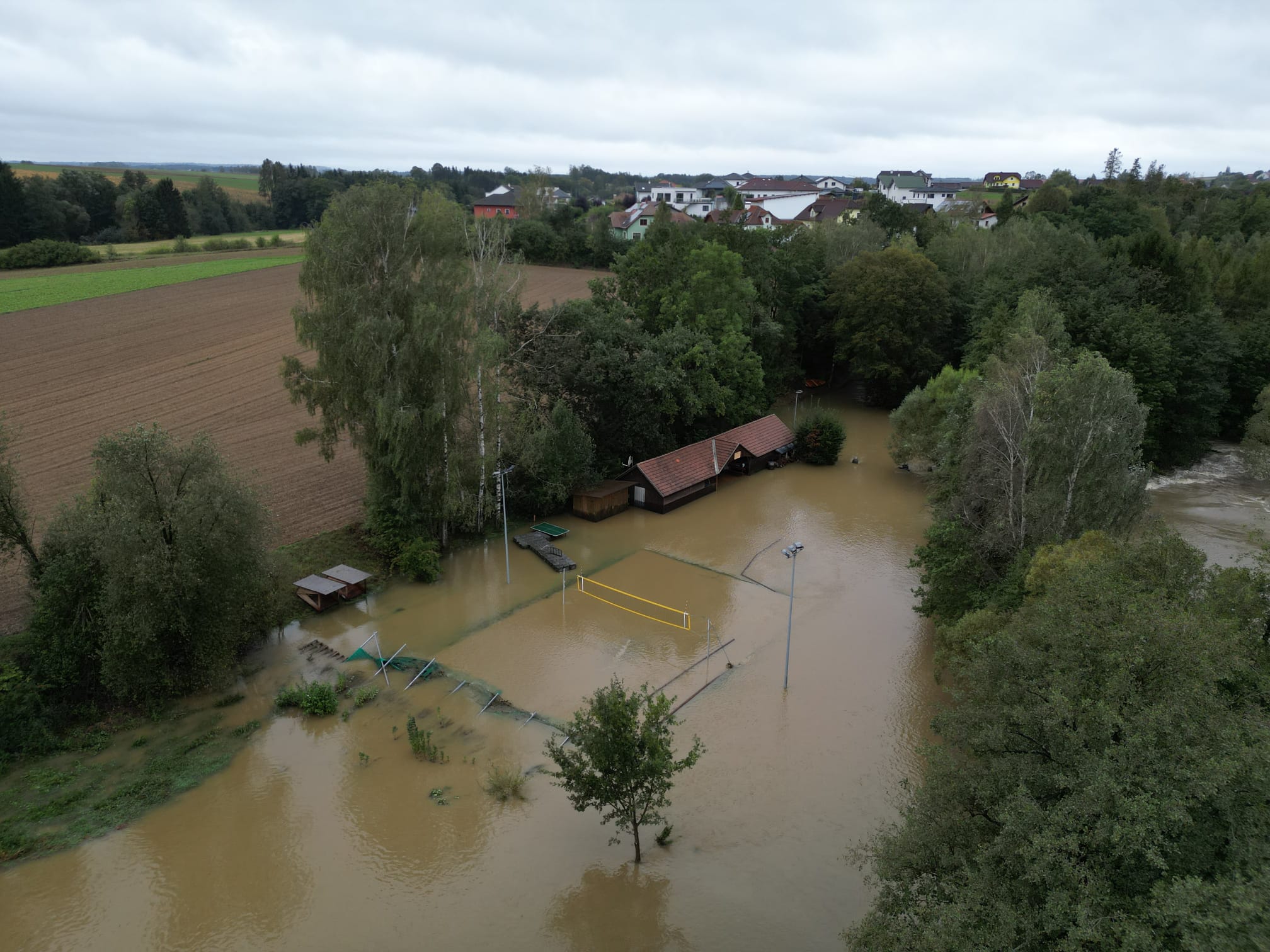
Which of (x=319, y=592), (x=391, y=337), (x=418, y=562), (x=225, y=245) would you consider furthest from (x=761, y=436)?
(x=225, y=245)

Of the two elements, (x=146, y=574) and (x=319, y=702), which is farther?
(x=319, y=702)

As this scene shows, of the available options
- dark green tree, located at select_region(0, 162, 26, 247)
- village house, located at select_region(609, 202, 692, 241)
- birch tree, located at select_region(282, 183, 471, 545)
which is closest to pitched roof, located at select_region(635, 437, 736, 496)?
birch tree, located at select_region(282, 183, 471, 545)

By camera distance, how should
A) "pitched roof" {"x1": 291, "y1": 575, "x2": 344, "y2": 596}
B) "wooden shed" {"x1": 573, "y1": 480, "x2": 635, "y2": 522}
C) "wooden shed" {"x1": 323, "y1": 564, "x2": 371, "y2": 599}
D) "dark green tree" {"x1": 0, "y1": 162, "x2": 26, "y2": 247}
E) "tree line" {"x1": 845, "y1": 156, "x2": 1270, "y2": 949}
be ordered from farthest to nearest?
"dark green tree" {"x1": 0, "y1": 162, "x2": 26, "y2": 247} → "wooden shed" {"x1": 573, "y1": 480, "x2": 635, "y2": 522} → "wooden shed" {"x1": 323, "y1": 564, "x2": 371, "y2": 599} → "pitched roof" {"x1": 291, "y1": 575, "x2": 344, "y2": 596} → "tree line" {"x1": 845, "y1": 156, "x2": 1270, "y2": 949}

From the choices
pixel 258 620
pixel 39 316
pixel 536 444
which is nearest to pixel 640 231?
pixel 39 316

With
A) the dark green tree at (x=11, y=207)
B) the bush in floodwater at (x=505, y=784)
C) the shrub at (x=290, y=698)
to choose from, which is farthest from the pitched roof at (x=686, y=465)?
the dark green tree at (x=11, y=207)

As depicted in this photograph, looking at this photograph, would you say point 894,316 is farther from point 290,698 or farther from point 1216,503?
point 290,698

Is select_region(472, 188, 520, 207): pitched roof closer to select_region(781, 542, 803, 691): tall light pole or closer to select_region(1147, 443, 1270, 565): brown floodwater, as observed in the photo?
select_region(1147, 443, 1270, 565): brown floodwater

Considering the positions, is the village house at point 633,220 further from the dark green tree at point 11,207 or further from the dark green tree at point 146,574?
the dark green tree at point 146,574
